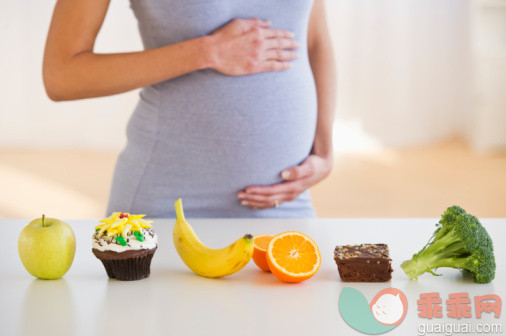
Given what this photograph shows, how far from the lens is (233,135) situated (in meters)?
1.35

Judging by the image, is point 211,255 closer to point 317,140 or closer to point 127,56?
point 127,56

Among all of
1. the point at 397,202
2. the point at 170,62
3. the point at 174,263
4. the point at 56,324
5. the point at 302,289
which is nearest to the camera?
the point at 56,324

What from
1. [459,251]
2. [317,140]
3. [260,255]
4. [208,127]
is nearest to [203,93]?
[208,127]

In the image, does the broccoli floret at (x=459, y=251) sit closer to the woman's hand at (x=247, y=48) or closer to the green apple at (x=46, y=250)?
the green apple at (x=46, y=250)

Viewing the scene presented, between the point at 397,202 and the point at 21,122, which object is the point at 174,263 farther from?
the point at 21,122

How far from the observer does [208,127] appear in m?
1.34

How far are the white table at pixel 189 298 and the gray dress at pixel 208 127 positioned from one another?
30cm

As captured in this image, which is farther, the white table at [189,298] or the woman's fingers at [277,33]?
the woman's fingers at [277,33]

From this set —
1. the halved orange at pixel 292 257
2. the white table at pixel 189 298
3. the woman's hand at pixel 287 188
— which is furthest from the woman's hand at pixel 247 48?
the halved orange at pixel 292 257

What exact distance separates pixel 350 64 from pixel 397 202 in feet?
4.89

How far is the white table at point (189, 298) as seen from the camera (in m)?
0.72

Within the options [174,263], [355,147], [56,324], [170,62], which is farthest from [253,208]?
[355,147]

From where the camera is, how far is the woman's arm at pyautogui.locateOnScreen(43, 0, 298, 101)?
129cm

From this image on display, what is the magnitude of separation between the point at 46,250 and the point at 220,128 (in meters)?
0.55
